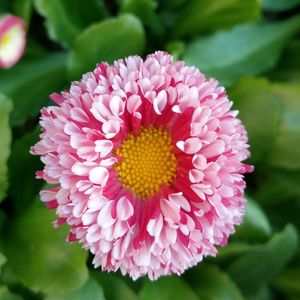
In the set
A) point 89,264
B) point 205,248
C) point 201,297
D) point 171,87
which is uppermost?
point 171,87

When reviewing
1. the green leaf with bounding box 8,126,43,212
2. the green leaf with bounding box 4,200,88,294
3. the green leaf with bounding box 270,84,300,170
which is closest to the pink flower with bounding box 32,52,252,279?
the green leaf with bounding box 4,200,88,294

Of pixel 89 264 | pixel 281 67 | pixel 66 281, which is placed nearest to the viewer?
pixel 66 281

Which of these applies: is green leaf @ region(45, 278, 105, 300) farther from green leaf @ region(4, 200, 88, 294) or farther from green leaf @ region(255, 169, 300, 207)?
green leaf @ region(255, 169, 300, 207)

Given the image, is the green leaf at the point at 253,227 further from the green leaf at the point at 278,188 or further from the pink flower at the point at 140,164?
the pink flower at the point at 140,164

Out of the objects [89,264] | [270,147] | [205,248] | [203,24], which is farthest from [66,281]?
[203,24]

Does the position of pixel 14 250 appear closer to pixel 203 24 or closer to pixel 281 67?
pixel 203 24

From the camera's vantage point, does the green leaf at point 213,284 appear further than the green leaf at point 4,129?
Yes

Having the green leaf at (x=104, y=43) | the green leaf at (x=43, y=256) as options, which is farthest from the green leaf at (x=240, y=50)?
the green leaf at (x=43, y=256)
